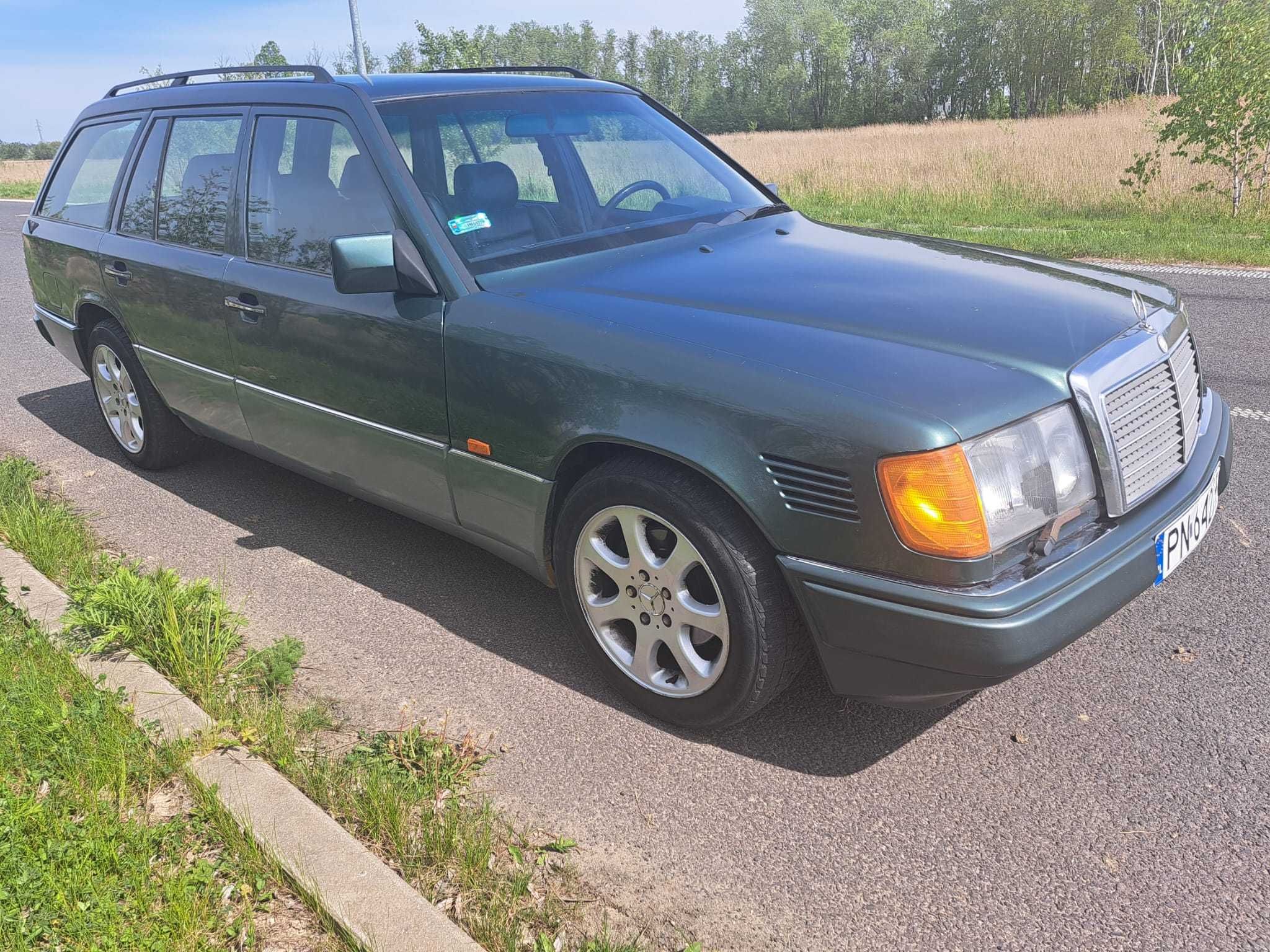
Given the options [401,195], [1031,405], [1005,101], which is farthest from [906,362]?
[1005,101]

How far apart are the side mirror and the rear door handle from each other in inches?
31.7

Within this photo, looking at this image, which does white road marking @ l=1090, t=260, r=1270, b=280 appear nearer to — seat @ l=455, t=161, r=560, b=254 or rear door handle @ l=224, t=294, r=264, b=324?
seat @ l=455, t=161, r=560, b=254

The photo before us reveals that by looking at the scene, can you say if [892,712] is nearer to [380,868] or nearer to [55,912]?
[380,868]

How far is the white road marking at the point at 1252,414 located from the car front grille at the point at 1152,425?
8.11ft

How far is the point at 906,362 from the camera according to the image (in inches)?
97.7

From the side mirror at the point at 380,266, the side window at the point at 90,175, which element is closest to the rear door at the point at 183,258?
the side window at the point at 90,175

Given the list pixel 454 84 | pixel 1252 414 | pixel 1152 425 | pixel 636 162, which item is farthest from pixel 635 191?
pixel 1252 414

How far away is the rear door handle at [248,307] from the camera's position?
392 cm

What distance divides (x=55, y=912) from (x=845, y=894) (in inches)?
68.2

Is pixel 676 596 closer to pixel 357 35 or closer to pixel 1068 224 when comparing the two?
pixel 1068 224

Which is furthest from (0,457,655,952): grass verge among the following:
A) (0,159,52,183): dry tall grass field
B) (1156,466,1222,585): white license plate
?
(0,159,52,183): dry tall grass field

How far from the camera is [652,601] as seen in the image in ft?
9.52

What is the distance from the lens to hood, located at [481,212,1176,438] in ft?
8.00

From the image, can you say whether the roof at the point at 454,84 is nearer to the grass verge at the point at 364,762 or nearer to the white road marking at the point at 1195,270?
the grass verge at the point at 364,762
